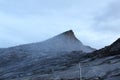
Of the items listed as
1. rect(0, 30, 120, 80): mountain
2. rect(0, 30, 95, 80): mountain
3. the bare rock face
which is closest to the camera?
rect(0, 30, 120, 80): mountain

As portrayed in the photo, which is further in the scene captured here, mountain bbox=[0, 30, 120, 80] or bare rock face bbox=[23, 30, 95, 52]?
bare rock face bbox=[23, 30, 95, 52]

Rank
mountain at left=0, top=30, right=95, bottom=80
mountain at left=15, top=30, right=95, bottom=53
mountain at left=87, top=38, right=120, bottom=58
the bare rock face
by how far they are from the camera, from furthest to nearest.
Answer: the bare rock face
mountain at left=15, top=30, right=95, bottom=53
mountain at left=0, top=30, right=95, bottom=80
mountain at left=87, top=38, right=120, bottom=58

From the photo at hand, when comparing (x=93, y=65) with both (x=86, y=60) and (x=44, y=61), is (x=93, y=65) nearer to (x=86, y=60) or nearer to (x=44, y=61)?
(x=86, y=60)

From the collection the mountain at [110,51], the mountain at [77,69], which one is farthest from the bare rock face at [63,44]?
the mountain at [110,51]

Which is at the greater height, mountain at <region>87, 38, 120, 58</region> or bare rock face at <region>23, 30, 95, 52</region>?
bare rock face at <region>23, 30, 95, 52</region>

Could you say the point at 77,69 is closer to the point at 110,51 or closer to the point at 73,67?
the point at 73,67

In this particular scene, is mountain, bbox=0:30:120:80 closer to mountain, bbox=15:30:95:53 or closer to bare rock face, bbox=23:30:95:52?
mountain, bbox=15:30:95:53

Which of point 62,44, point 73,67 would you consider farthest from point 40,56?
point 62,44

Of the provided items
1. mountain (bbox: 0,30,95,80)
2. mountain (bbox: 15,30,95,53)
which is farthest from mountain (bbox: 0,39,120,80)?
mountain (bbox: 15,30,95,53)

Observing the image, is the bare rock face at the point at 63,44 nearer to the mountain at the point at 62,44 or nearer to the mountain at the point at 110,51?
the mountain at the point at 62,44

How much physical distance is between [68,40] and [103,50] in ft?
107

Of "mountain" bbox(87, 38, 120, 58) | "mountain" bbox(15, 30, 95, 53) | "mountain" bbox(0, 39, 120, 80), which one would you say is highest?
"mountain" bbox(15, 30, 95, 53)

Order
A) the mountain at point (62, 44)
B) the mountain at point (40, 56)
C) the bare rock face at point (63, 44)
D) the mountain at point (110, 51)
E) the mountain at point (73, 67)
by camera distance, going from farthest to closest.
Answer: the bare rock face at point (63, 44)
the mountain at point (62, 44)
the mountain at point (40, 56)
the mountain at point (110, 51)
the mountain at point (73, 67)

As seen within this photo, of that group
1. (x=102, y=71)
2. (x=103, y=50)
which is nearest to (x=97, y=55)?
(x=103, y=50)
